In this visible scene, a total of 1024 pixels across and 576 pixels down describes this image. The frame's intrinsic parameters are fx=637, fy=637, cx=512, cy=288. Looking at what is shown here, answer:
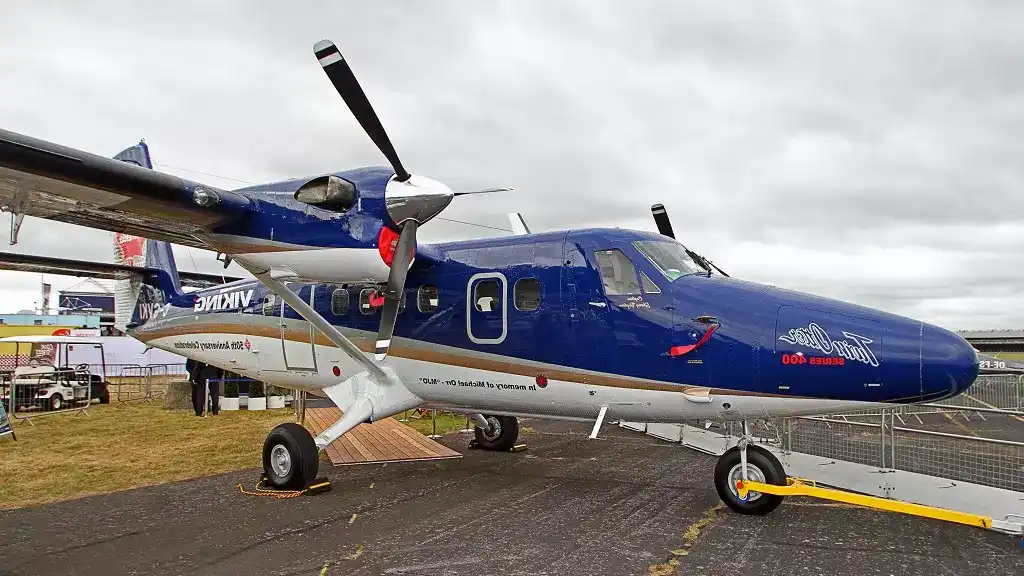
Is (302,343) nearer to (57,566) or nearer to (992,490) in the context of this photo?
(57,566)

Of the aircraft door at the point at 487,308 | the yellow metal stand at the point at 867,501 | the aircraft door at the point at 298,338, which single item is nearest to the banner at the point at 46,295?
the aircraft door at the point at 298,338

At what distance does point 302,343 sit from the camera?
980 cm

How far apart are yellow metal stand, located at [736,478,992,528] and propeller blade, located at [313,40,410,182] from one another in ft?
16.9

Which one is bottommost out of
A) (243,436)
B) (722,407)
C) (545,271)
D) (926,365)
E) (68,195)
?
(243,436)

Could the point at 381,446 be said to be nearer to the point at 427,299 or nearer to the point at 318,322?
the point at 318,322

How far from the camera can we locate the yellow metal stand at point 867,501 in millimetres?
5605

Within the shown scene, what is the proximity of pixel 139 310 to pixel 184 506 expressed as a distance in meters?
6.34

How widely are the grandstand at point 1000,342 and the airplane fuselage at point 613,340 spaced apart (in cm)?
1145

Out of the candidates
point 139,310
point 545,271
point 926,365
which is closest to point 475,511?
point 545,271

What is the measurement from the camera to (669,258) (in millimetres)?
7465

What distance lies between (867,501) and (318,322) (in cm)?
655

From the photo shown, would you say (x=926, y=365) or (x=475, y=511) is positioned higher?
(x=926, y=365)

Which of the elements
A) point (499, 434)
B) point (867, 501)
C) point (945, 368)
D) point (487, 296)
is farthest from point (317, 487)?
point (945, 368)

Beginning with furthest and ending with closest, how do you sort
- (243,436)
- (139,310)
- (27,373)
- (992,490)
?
(27,373) < (243,436) < (139,310) < (992,490)
